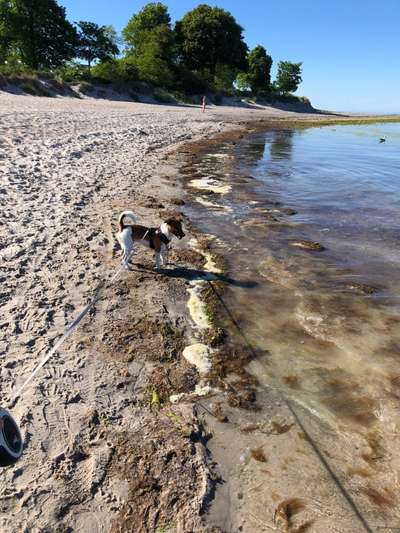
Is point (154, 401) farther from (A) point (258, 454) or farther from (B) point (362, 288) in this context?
(B) point (362, 288)

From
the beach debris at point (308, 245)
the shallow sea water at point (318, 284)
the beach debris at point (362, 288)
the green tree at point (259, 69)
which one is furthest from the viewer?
the green tree at point (259, 69)

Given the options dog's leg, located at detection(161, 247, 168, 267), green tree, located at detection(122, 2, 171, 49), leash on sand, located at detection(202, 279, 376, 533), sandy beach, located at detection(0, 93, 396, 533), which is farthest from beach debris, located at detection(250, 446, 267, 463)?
green tree, located at detection(122, 2, 171, 49)

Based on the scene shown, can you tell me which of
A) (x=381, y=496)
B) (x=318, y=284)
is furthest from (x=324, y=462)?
(x=318, y=284)

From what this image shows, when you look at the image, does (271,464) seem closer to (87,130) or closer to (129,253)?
(129,253)

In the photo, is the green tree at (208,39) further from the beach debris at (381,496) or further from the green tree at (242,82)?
the beach debris at (381,496)

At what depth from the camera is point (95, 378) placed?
169 inches

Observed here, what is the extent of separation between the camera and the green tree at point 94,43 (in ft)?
204

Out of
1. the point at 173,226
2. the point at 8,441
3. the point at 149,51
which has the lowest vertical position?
the point at 173,226

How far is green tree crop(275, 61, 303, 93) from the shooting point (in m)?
85.1

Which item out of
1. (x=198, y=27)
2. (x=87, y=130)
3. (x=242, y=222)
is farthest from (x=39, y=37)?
(x=242, y=222)

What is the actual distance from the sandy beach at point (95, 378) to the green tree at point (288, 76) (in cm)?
8856

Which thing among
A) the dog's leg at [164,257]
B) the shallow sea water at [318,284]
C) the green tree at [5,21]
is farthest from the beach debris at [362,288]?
the green tree at [5,21]

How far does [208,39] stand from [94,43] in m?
22.7

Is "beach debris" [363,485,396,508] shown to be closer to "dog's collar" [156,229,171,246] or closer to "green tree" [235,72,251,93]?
"dog's collar" [156,229,171,246]
